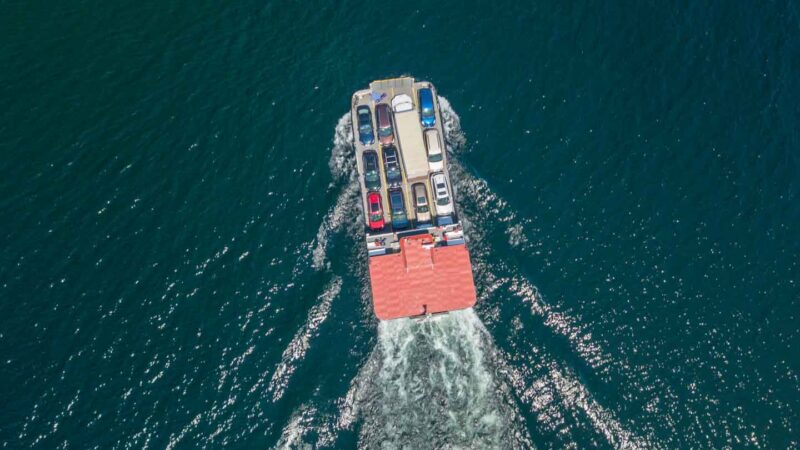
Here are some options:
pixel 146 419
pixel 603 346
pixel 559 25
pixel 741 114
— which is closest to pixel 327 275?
pixel 146 419

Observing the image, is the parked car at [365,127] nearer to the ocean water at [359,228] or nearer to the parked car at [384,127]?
the parked car at [384,127]

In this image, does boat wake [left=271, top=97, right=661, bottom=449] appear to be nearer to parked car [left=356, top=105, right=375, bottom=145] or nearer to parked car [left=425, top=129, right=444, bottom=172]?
parked car [left=425, top=129, right=444, bottom=172]

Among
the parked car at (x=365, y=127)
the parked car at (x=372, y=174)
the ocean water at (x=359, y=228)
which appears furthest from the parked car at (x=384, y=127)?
the ocean water at (x=359, y=228)

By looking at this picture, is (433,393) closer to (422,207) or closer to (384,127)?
(422,207)

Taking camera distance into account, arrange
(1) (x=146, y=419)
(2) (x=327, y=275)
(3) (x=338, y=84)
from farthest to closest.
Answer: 1. (3) (x=338, y=84)
2. (2) (x=327, y=275)
3. (1) (x=146, y=419)

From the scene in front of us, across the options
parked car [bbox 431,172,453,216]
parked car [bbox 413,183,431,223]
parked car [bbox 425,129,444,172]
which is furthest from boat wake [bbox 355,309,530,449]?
parked car [bbox 425,129,444,172]

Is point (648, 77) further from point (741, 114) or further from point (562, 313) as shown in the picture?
point (562, 313)
